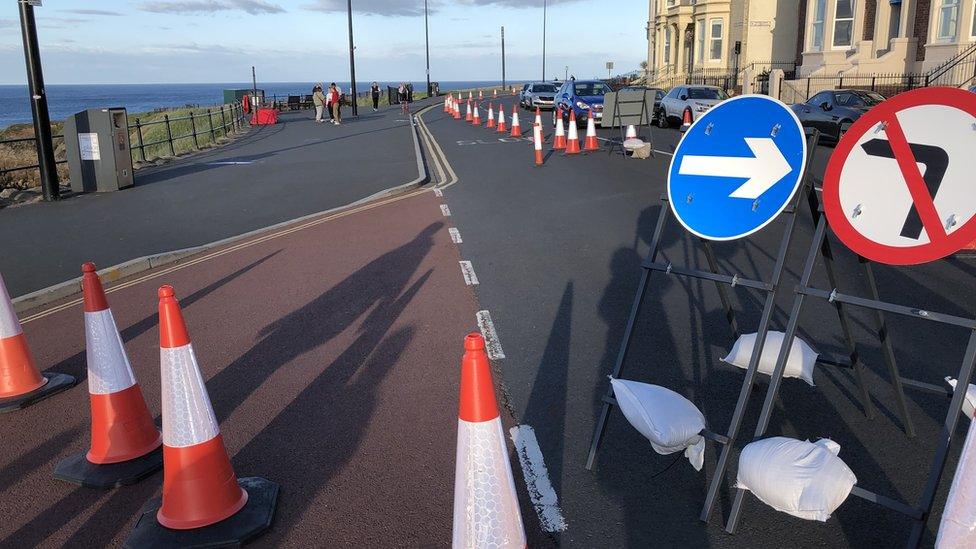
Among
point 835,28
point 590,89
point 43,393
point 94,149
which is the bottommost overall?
point 43,393

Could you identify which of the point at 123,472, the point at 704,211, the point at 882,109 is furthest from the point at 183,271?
the point at 882,109

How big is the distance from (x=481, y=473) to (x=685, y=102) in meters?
25.7

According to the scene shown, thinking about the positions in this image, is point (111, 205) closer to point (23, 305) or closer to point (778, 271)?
point (23, 305)

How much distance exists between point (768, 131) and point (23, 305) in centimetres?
749

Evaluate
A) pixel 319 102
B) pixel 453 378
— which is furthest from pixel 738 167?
pixel 319 102

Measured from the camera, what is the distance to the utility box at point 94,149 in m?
15.5

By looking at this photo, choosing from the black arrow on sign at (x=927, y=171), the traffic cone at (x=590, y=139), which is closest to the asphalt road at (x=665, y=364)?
the black arrow on sign at (x=927, y=171)

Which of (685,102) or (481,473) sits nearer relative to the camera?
(481,473)

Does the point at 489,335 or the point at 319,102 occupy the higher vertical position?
the point at 319,102

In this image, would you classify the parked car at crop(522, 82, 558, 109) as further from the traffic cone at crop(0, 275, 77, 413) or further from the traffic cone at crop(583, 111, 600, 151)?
the traffic cone at crop(0, 275, 77, 413)

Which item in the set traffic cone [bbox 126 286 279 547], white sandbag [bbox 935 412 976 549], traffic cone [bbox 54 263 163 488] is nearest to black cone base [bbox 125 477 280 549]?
traffic cone [bbox 126 286 279 547]

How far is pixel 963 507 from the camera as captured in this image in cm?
275

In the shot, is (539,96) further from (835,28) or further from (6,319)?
(6,319)

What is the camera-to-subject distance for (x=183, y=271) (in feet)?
30.5
